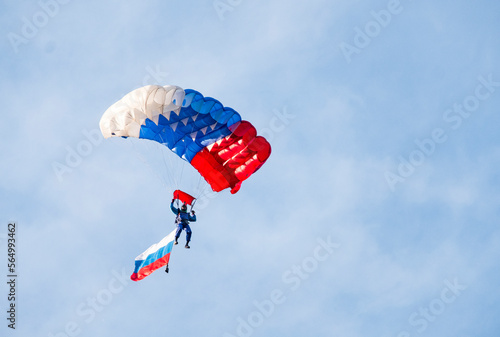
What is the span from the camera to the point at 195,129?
953 inches

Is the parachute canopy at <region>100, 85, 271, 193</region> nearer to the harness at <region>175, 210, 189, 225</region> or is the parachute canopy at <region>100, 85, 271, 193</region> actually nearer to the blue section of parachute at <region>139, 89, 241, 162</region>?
the blue section of parachute at <region>139, 89, 241, 162</region>

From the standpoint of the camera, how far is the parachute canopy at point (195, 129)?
23.3 metres

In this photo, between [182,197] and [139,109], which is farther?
[182,197]

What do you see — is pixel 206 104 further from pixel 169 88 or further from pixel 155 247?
pixel 155 247

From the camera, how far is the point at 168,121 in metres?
23.9

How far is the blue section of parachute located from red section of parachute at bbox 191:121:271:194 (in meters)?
0.29

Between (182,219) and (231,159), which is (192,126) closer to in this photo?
(231,159)

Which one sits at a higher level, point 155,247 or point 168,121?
point 168,121

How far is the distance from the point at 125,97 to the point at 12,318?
341 inches

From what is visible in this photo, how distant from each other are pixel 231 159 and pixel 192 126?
1.77 m


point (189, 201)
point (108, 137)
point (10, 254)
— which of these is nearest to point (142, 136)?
point (108, 137)

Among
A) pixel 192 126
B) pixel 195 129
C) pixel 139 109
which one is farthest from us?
pixel 195 129

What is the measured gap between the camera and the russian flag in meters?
24.8

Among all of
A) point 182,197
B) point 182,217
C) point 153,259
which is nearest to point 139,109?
point 182,197
